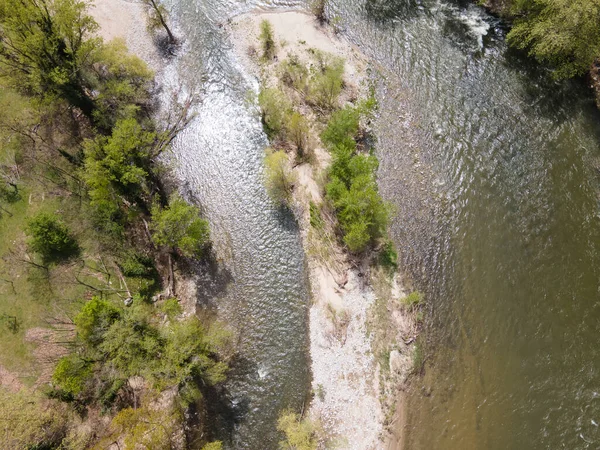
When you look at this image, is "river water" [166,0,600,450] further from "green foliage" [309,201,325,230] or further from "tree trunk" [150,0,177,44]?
"green foliage" [309,201,325,230]

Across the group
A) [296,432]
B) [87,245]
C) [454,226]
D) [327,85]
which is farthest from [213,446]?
[327,85]

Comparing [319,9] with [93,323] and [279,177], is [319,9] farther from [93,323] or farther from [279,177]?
[93,323]

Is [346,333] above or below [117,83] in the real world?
below

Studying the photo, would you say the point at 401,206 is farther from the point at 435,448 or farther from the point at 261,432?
the point at 261,432

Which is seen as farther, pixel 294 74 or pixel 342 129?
pixel 294 74

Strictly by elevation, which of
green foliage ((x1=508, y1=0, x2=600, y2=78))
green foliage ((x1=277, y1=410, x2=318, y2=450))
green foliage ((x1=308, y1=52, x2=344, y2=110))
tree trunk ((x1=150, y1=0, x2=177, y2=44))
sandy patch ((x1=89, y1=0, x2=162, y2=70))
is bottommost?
green foliage ((x1=277, y1=410, x2=318, y2=450))

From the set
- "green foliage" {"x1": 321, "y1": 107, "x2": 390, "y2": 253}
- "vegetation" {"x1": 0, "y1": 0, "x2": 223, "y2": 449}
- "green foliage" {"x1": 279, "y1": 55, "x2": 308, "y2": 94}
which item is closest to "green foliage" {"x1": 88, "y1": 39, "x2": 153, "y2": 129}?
"vegetation" {"x1": 0, "y1": 0, "x2": 223, "y2": 449}
